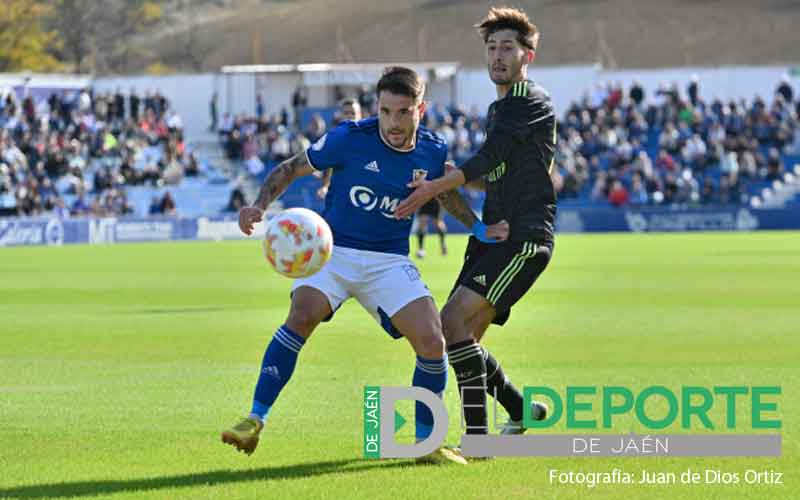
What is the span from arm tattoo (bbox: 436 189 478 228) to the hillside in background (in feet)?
373

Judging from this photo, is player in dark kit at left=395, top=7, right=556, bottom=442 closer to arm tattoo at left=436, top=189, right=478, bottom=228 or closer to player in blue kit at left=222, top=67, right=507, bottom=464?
arm tattoo at left=436, top=189, right=478, bottom=228

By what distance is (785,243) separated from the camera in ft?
129

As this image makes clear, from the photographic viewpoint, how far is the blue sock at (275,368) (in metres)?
7.94

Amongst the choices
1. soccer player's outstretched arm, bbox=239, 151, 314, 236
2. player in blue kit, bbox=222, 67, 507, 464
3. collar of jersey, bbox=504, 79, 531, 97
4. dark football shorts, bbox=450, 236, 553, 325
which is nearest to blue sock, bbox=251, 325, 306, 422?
player in blue kit, bbox=222, 67, 507, 464

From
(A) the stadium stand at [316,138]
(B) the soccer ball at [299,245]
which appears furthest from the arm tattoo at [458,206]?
(A) the stadium stand at [316,138]

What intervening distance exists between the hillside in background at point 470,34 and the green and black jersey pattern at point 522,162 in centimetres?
11374

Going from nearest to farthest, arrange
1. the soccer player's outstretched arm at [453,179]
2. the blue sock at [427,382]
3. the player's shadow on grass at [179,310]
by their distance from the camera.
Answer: the soccer player's outstretched arm at [453,179] < the blue sock at [427,382] < the player's shadow on grass at [179,310]

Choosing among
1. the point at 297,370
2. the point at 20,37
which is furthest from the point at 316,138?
the point at 20,37

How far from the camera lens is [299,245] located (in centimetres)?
788

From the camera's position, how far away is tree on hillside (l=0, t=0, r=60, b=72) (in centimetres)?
9519

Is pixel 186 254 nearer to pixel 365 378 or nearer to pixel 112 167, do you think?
pixel 112 167

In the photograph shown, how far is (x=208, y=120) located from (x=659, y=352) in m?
51.8

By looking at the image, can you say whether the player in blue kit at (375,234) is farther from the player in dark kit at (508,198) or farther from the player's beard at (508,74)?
the player's beard at (508,74)

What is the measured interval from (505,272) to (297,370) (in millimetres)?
4427
